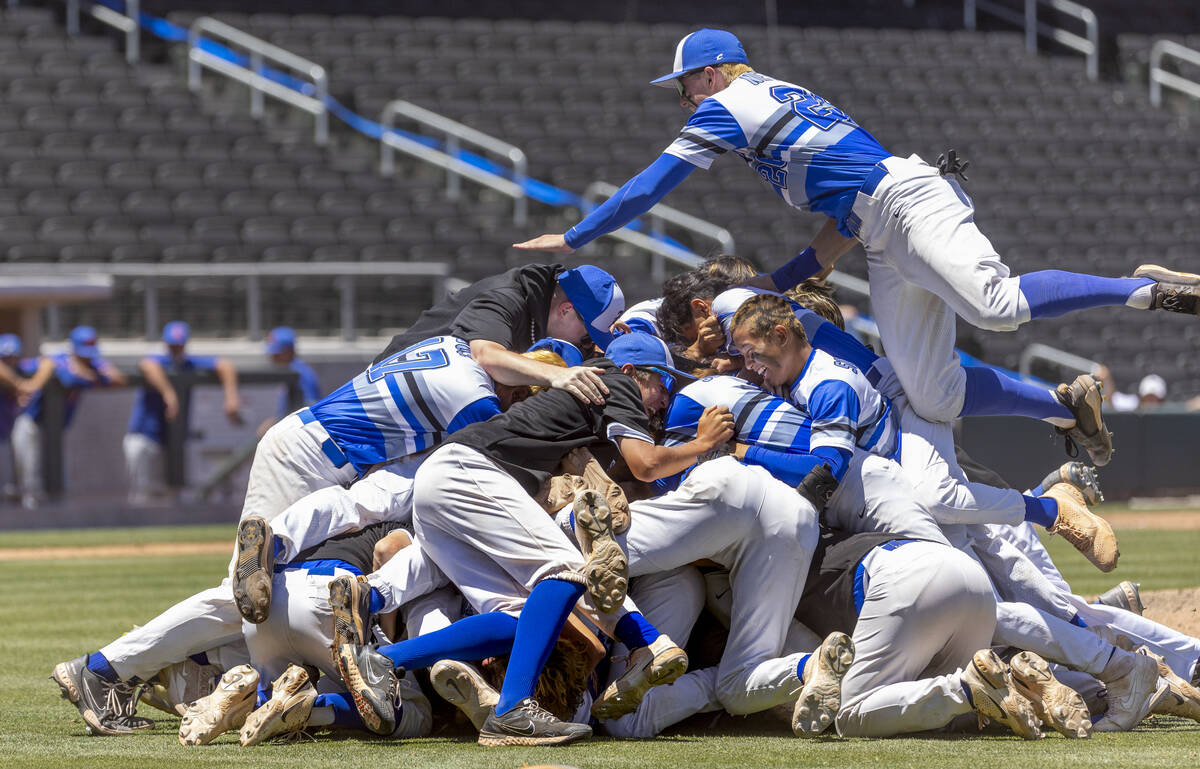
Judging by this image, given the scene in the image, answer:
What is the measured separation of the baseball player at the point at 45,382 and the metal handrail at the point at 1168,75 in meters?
18.9

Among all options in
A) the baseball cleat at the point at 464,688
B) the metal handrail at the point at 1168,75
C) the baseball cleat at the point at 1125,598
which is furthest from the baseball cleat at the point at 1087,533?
the metal handrail at the point at 1168,75

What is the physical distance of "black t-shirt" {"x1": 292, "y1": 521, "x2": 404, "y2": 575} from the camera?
521 cm

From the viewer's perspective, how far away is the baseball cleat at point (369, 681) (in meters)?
4.60

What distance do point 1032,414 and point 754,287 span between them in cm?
124

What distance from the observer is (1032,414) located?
6031mm

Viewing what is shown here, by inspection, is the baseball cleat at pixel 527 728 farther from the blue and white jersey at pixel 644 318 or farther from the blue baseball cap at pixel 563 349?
the blue and white jersey at pixel 644 318

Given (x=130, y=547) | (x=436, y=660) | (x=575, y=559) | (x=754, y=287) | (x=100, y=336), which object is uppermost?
(x=754, y=287)

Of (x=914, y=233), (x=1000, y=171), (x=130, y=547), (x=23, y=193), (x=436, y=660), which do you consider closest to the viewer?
(x=436, y=660)

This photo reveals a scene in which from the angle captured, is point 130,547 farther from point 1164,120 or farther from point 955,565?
point 1164,120

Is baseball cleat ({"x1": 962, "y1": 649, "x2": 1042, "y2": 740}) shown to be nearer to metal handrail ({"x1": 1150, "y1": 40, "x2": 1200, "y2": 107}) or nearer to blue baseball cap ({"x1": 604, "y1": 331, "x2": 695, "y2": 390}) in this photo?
blue baseball cap ({"x1": 604, "y1": 331, "x2": 695, "y2": 390})

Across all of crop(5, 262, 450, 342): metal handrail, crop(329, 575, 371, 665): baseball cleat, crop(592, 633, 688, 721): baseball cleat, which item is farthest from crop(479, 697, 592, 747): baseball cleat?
crop(5, 262, 450, 342): metal handrail

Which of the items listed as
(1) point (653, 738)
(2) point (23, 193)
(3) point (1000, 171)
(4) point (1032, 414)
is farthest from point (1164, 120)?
(1) point (653, 738)

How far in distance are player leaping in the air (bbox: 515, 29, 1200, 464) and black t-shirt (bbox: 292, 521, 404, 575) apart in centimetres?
121

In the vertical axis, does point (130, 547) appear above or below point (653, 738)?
below
